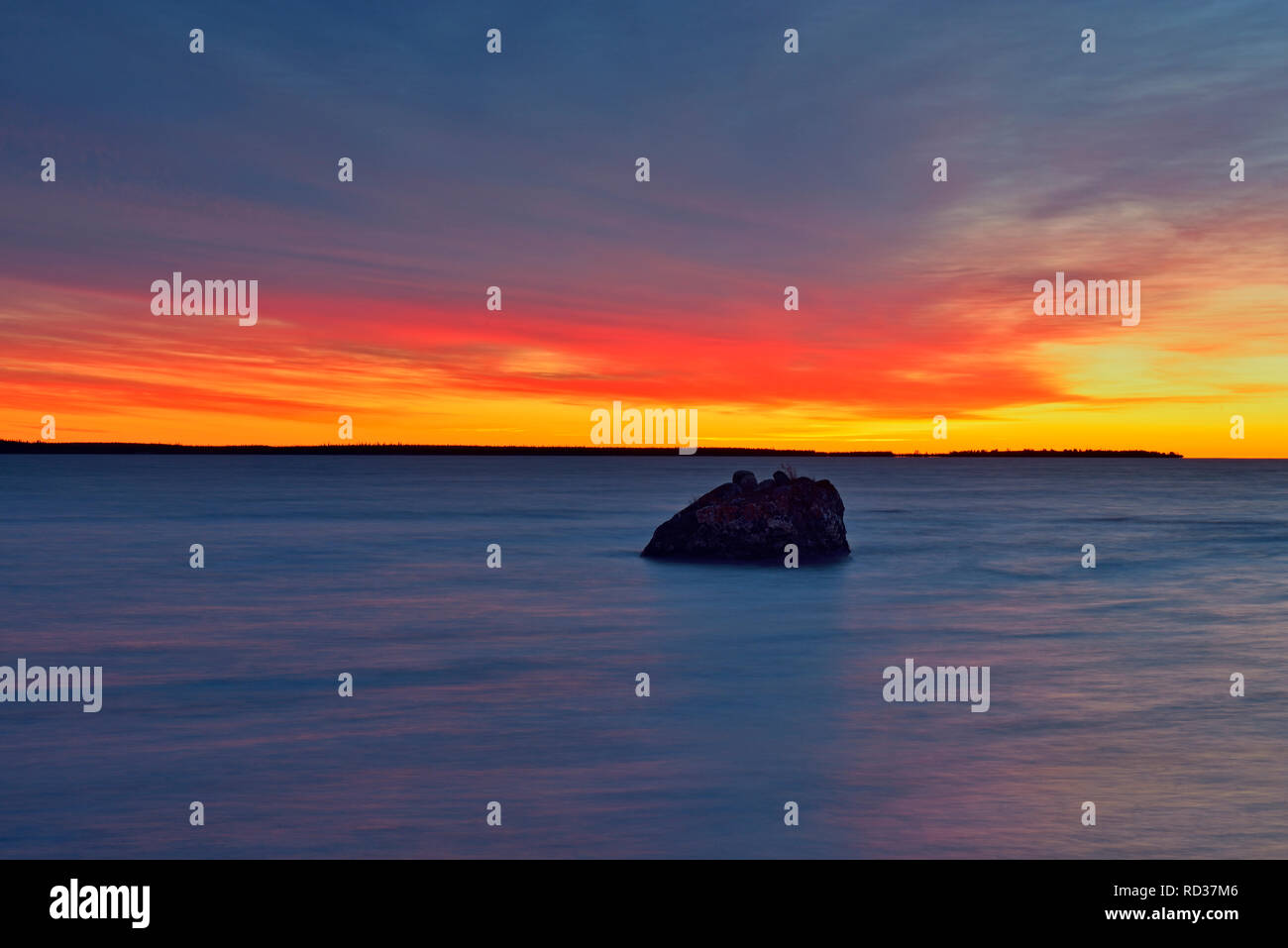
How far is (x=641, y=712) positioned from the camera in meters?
14.6

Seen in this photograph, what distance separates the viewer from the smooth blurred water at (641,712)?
32.3ft

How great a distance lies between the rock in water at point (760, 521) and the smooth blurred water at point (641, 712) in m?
0.97

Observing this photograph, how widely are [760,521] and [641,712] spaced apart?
14168mm

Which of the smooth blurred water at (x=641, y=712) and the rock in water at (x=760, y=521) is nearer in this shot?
the smooth blurred water at (x=641, y=712)

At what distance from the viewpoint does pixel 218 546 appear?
40.4 meters

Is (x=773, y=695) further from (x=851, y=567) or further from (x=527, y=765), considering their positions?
(x=851, y=567)

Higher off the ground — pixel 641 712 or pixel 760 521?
pixel 760 521

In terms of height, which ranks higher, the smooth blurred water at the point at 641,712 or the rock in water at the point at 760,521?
the rock in water at the point at 760,521

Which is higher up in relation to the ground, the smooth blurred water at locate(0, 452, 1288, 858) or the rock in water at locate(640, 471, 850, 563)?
the rock in water at locate(640, 471, 850, 563)

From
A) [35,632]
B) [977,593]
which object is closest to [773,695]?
[977,593]

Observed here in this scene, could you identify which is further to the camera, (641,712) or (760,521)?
(760,521)

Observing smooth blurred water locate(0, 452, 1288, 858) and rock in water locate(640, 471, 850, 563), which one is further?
rock in water locate(640, 471, 850, 563)

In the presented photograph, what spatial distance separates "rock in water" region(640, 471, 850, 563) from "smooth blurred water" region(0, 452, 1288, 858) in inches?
38.1

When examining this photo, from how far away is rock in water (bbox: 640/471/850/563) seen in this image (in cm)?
2830
